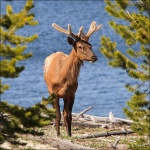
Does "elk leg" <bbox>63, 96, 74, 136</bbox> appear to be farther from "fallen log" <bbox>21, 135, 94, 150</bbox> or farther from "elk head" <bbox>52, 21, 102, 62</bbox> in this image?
"fallen log" <bbox>21, 135, 94, 150</bbox>

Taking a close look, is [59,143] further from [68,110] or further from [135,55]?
[68,110]

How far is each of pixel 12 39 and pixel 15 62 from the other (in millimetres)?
356

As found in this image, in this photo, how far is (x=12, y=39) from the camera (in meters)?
10.7

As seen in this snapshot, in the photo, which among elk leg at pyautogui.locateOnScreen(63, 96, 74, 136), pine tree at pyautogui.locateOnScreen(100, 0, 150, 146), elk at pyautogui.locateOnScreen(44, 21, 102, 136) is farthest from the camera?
elk leg at pyautogui.locateOnScreen(63, 96, 74, 136)

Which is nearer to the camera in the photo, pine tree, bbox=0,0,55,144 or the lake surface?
pine tree, bbox=0,0,55,144

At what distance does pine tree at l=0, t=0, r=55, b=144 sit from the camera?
1057 centimetres

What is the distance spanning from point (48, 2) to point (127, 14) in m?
77.6

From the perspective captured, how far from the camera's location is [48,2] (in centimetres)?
9269

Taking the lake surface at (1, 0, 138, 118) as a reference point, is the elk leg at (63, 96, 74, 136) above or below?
above

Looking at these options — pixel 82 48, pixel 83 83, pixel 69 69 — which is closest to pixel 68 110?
pixel 69 69

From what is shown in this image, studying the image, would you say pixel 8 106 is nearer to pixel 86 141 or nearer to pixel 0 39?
pixel 0 39

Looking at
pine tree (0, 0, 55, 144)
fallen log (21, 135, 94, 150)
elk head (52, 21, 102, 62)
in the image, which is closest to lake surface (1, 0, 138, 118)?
elk head (52, 21, 102, 62)

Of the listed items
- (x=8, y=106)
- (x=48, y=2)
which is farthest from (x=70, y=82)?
(x=48, y=2)

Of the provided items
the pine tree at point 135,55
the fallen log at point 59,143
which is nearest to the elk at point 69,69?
the fallen log at point 59,143
